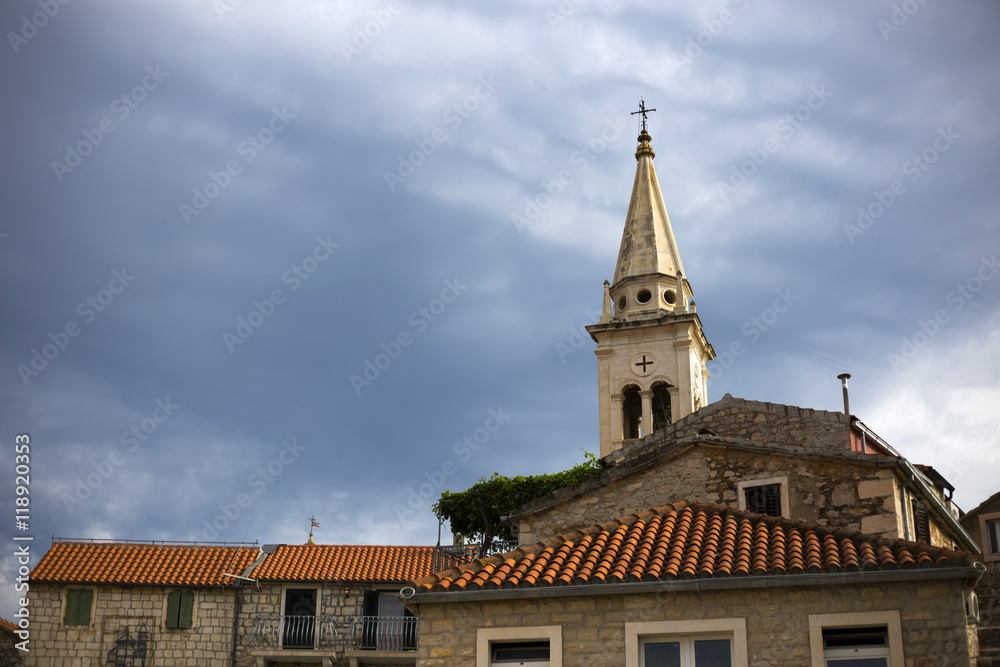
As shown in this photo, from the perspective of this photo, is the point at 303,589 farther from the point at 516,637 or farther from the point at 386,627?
the point at 516,637

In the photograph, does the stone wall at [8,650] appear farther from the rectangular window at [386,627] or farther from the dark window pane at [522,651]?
the dark window pane at [522,651]

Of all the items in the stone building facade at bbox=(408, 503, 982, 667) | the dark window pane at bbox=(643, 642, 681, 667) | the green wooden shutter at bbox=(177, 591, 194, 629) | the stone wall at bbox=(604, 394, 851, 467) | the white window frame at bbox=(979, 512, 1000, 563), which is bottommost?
the dark window pane at bbox=(643, 642, 681, 667)

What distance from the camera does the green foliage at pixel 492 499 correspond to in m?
35.3

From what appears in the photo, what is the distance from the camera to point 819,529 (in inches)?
488

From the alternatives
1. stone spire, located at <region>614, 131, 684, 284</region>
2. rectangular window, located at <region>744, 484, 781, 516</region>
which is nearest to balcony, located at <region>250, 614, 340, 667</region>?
rectangular window, located at <region>744, 484, 781, 516</region>

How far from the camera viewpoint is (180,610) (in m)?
27.6

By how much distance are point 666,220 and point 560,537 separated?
3834 cm

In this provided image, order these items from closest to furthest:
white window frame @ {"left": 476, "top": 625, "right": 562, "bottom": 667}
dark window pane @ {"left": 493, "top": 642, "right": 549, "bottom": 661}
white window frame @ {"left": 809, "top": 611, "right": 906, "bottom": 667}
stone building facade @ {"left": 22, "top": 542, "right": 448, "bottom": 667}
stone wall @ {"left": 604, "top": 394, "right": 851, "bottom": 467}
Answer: white window frame @ {"left": 809, "top": 611, "right": 906, "bottom": 667}
white window frame @ {"left": 476, "top": 625, "right": 562, "bottom": 667}
dark window pane @ {"left": 493, "top": 642, "right": 549, "bottom": 661}
stone wall @ {"left": 604, "top": 394, "right": 851, "bottom": 467}
stone building facade @ {"left": 22, "top": 542, "right": 448, "bottom": 667}

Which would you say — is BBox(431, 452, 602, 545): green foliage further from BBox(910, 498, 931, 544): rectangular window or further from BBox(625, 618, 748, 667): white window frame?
BBox(625, 618, 748, 667): white window frame

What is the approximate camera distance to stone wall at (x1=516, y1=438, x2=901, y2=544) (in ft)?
48.1

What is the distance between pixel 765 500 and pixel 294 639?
17.1 metres

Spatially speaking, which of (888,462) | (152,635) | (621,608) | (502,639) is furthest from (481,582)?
(152,635)

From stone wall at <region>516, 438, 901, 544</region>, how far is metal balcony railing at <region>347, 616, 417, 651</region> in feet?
41.2

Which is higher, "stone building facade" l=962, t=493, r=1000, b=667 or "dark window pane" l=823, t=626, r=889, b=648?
"stone building facade" l=962, t=493, r=1000, b=667
